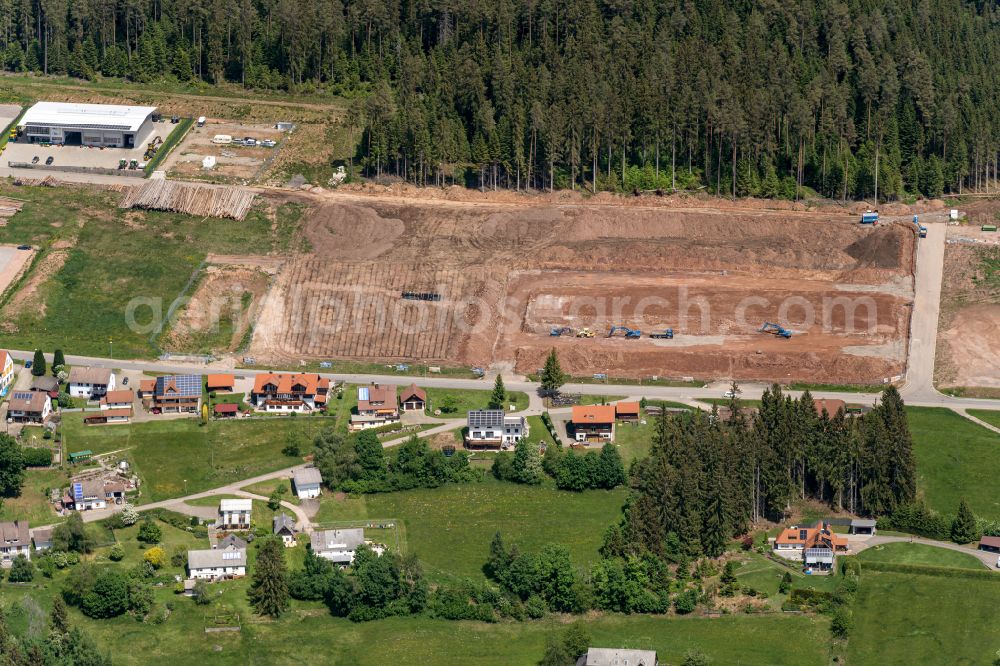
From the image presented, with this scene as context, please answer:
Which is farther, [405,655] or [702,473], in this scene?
[702,473]

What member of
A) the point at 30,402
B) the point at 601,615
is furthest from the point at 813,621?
the point at 30,402

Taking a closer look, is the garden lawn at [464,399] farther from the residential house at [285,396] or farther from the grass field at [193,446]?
the grass field at [193,446]

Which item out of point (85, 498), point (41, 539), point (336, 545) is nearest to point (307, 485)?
point (336, 545)

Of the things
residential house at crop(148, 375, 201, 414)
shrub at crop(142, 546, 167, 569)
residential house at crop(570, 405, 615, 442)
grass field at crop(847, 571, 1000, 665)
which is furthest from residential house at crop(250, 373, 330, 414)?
grass field at crop(847, 571, 1000, 665)

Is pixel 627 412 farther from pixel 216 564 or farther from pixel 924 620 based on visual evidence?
pixel 216 564

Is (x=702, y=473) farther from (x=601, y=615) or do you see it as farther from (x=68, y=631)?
(x=68, y=631)

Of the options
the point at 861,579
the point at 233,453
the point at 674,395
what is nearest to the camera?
the point at 861,579

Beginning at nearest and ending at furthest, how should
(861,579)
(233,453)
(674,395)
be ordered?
(861,579) → (233,453) → (674,395)
